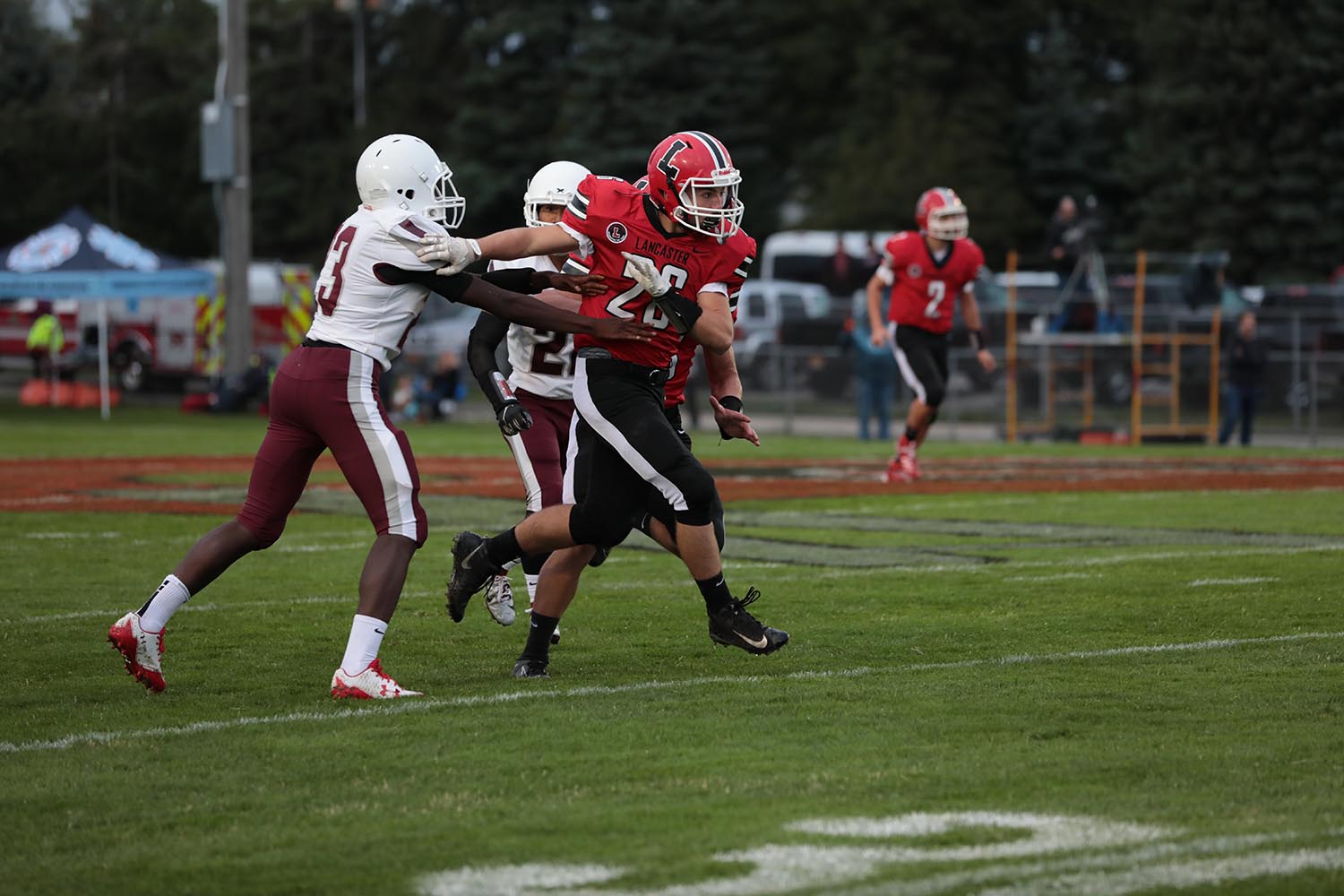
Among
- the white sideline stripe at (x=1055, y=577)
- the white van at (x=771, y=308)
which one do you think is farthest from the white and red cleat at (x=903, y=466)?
the white van at (x=771, y=308)

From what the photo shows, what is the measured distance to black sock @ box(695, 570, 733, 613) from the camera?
22.5 feet

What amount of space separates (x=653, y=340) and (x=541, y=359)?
1340 mm

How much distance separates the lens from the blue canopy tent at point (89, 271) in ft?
88.3

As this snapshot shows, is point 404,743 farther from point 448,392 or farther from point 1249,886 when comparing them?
point 448,392

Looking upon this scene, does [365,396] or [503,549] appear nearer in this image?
[365,396]

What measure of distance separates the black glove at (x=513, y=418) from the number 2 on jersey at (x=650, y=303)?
1.92 feet

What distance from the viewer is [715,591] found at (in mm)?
6863

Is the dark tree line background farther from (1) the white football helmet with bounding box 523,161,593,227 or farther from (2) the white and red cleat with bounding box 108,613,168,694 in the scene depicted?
(2) the white and red cleat with bounding box 108,613,168,694

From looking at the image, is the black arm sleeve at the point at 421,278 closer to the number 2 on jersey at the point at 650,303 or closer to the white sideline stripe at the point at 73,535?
the number 2 on jersey at the point at 650,303

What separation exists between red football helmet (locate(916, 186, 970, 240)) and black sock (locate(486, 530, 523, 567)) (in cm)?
885

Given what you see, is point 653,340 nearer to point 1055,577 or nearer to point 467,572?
point 467,572

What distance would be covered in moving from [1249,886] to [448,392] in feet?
80.3

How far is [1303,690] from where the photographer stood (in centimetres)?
621

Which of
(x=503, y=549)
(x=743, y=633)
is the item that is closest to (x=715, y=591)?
(x=743, y=633)
